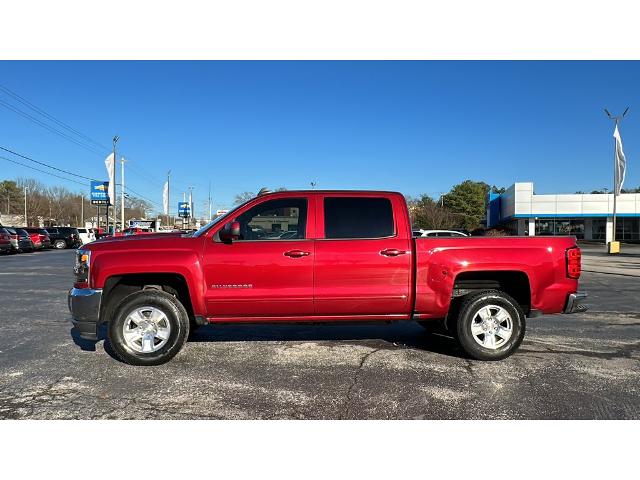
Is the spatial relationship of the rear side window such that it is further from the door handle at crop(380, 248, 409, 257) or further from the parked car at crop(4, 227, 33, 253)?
the parked car at crop(4, 227, 33, 253)

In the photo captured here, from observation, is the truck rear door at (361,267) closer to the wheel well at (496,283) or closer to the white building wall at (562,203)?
the wheel well at (496,283)

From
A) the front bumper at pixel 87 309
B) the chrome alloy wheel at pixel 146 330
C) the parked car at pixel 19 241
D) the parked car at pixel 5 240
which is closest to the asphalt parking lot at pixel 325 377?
the chrome alloy wheel at pixel 146 330

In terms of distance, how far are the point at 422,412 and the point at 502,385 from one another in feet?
3.66

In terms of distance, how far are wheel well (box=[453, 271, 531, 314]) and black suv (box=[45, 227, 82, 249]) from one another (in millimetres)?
37767

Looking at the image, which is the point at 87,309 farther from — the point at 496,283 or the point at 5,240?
the point at 5,240

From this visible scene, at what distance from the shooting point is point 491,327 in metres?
5.18

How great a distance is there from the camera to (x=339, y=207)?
528 centimetres

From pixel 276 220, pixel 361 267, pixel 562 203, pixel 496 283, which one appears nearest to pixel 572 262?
pixel 496 283

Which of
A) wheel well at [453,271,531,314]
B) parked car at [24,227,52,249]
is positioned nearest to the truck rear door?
wheel well at [453,271,531,314]

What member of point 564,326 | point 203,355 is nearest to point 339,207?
point 203,355

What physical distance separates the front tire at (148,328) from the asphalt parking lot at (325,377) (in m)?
0.17

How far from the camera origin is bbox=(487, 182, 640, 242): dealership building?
44812mm

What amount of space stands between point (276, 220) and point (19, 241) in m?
29.5
